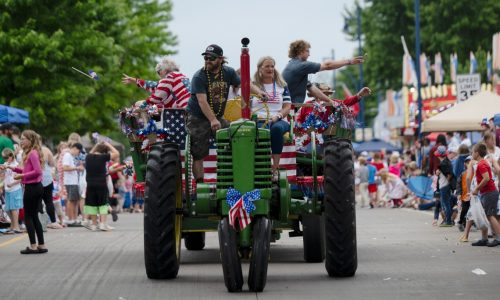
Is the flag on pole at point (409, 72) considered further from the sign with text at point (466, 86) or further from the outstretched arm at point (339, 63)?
the outstretched arm at point (339, 63)

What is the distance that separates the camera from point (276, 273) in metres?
15.1

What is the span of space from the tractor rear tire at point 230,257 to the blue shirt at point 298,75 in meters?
3.83

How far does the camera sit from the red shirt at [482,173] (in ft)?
66.4

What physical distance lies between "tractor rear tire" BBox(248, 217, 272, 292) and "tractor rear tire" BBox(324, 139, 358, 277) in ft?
4.18

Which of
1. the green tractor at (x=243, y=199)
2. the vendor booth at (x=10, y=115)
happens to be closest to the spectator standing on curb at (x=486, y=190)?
the green tractor at (x=243, y=199)

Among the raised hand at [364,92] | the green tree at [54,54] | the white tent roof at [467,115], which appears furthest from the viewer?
the green tree at [54,54]

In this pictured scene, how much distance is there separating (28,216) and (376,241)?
18.3 ft

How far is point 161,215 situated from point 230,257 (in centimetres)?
153

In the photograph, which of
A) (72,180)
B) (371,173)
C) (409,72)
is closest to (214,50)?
(72,180)

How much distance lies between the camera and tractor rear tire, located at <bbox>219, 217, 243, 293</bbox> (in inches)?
500

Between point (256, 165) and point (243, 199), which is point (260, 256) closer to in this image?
point (243, 199)

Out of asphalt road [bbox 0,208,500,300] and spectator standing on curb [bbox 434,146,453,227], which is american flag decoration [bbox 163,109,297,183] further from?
spectator standing on curb [bbox 434,146,453,227]

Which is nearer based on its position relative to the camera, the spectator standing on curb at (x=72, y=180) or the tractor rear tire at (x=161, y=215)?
the tractor rear tire at (x=161, y=215)

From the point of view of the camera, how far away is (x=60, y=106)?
49.5 metres
